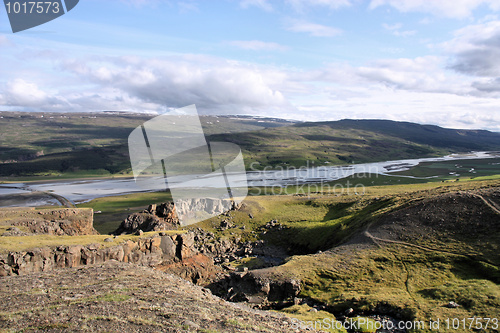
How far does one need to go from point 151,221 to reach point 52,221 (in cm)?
1462

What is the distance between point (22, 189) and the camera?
154 m

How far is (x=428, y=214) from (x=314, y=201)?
3996cm

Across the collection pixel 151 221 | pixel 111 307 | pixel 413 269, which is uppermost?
pixel 111 307

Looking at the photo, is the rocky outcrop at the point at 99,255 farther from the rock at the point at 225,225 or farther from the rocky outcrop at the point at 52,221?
the rock at the point at 225,225

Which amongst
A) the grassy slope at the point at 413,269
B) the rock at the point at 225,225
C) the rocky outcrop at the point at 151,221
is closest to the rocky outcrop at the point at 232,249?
the rock at the point at 225,225

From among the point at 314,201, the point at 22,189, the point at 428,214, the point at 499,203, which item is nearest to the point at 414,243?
the point at 428,214

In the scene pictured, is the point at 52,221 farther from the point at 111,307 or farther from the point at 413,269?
the point at 413,269

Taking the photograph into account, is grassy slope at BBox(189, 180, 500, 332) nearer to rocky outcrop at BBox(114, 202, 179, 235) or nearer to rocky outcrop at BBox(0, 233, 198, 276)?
rocky outcrop at BBox(0, 233, 198, 276)

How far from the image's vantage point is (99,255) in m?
33.4

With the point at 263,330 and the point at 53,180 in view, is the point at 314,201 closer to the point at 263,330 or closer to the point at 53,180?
the point at 263,330

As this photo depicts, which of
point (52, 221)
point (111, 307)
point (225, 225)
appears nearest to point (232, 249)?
point (225, 225)

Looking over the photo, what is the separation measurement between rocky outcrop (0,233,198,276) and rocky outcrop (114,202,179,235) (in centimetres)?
825

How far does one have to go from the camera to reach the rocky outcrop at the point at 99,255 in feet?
92.4

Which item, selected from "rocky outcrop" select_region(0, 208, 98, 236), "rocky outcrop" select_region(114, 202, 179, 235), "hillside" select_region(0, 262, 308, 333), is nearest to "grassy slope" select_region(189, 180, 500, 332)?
"hillside" select_region(0, 262, 308, 333)
